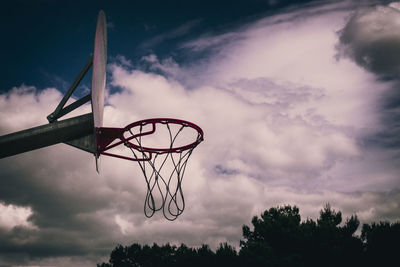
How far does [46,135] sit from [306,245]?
923 inches

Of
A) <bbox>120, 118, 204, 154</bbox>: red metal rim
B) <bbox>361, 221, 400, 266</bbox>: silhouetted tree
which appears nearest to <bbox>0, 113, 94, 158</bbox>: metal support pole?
<bbox>120, 118, 204, 154</bbox>: red metal rim

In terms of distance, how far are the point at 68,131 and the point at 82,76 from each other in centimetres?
93

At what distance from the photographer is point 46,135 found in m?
4.24

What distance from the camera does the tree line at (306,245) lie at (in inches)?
715

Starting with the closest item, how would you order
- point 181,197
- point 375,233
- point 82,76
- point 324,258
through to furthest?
1. point 82,76
2. point 181,197
3. point 375,233
4. point 324,258

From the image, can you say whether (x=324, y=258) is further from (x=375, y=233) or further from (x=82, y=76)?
(x=82, y=76)

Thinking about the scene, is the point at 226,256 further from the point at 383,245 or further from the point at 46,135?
the point at 46,135

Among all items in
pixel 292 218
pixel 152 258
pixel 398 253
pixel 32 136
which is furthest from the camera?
pixel 152 258

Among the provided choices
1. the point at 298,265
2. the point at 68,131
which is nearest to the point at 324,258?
the point at 298,265

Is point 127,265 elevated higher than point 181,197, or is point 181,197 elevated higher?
point 181,197

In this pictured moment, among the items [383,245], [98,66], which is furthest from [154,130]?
[383,245]

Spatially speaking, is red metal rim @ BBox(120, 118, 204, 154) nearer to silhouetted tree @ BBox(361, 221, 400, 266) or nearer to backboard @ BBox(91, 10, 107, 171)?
backboard @ BBox(91, 10, 107, 171)

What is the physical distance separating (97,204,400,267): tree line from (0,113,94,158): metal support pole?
1859 cm

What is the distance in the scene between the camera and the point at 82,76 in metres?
4.71
